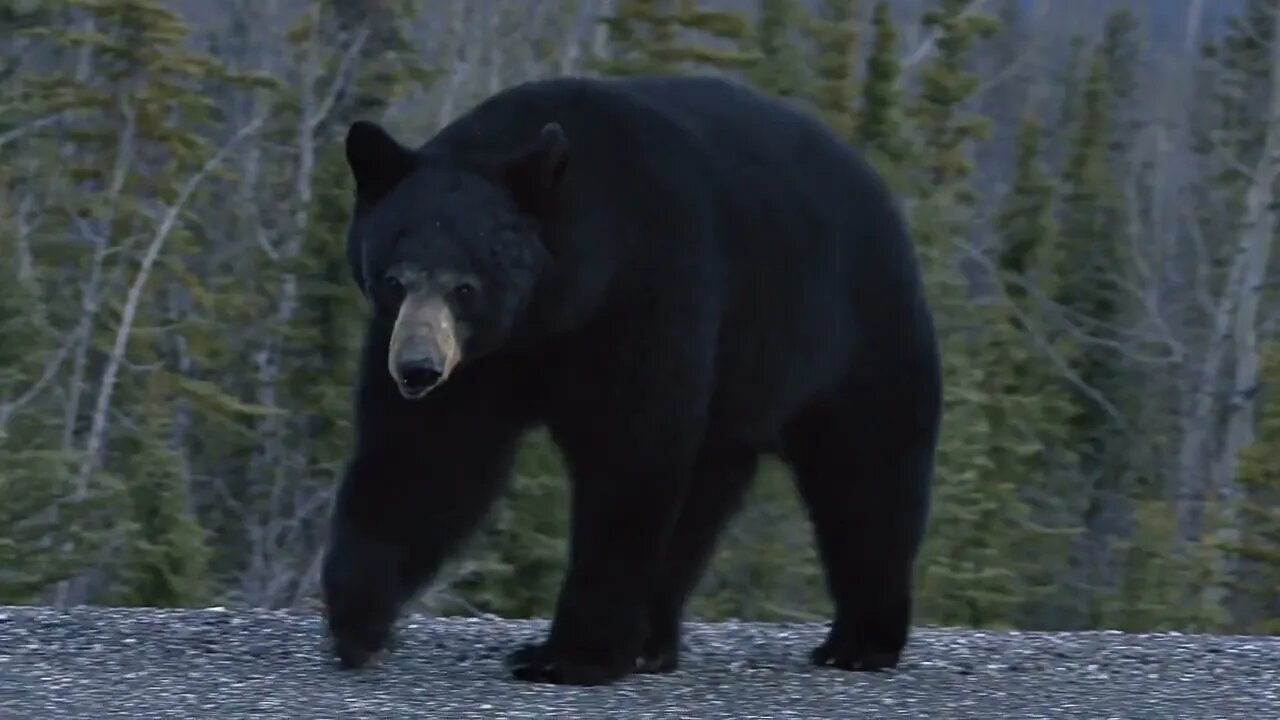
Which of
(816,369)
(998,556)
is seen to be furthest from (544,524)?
(816,369)

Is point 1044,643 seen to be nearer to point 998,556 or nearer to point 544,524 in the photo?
point 544,524

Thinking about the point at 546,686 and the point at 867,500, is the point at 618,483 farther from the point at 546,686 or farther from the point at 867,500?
the point at 867,500

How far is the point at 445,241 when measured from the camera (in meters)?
5.65

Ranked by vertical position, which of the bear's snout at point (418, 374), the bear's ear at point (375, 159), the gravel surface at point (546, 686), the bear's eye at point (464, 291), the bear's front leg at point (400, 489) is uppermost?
the bear's ear at point (375, 159)

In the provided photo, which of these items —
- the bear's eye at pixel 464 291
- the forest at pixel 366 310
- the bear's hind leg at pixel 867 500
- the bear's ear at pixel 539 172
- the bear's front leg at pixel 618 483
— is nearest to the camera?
the bear's eye at pixel 464 291

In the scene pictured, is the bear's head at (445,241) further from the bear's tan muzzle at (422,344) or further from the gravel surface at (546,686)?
the gravel surface at (546,686)

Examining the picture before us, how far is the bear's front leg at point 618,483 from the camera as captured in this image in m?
5.92

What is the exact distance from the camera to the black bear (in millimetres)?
5742

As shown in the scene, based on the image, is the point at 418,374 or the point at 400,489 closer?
the point at 418,374

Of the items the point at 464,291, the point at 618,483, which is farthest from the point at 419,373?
the point at 618,483

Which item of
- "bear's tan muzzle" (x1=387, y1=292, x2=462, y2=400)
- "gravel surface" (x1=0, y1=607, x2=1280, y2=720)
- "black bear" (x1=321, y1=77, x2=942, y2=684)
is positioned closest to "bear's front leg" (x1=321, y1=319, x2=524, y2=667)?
"black bear" (x1=321, y1=77, x2=942, y2=684)

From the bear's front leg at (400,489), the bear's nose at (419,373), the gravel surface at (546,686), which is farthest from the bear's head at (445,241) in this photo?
the gravel surface at (546,686)

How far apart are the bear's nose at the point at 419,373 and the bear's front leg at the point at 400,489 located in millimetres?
418

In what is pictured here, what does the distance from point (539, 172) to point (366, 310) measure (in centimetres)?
1308
